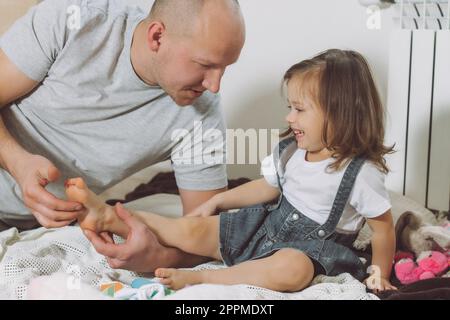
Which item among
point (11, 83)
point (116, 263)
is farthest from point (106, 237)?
point (11, 83)

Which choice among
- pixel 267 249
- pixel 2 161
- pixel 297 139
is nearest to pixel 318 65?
pixel 297 139

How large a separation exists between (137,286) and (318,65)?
0.36 metres

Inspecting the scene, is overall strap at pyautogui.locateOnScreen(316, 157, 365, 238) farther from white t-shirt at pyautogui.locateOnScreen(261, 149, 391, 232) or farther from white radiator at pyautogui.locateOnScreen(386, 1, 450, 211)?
white radiator at pyautogui.locateOnScreen(386, 1, 450, 211)

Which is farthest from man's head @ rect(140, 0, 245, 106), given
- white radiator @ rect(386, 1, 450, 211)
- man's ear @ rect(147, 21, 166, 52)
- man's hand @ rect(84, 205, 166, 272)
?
white radiator @ rect(386, 1, 450, 211)

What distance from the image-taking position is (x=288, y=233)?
2.92 feet

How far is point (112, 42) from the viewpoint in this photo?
966mm

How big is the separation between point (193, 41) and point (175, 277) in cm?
31

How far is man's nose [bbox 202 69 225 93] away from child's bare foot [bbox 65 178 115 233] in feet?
0.68

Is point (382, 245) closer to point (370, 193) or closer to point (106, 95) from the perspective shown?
point (370, 193)

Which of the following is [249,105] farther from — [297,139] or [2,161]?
[2,161]

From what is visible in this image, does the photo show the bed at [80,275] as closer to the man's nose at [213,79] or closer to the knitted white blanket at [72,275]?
the knitted white blanket at [72,275]

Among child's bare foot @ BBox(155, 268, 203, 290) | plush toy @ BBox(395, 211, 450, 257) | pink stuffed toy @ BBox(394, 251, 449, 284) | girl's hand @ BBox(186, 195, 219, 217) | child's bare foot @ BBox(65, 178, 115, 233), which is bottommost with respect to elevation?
pink stuffed toy @ BBox(394, 251, 449, 284)

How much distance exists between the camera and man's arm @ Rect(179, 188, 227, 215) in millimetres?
1028

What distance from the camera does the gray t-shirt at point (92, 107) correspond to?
95 centimetres
